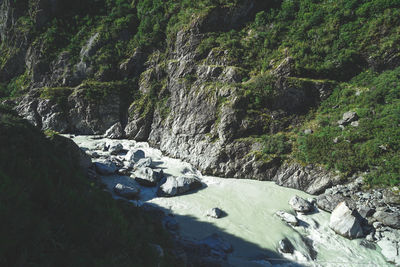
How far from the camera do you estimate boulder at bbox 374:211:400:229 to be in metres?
11.5

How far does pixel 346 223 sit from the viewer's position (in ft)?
38.3

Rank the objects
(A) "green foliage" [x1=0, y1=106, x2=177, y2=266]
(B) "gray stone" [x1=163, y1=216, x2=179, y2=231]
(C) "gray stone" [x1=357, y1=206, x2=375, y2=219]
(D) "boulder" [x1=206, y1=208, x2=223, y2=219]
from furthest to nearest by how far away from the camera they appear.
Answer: (D) "boulder" [x1=206, y1=208, x2=223, y2=219] → (C) "gray stone" [x1=357, y1=206, x2=375, y2=219] → (B) "gray stone" [x1=163, y1=216, x2=179, y2=231] → (A) "green foliage" [x1=0, y1=106, x2=177, y2=266]

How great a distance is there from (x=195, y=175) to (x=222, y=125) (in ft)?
20.0

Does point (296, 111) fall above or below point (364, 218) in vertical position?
above

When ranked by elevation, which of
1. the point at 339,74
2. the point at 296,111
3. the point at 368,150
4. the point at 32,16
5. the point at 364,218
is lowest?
the point at 364,218

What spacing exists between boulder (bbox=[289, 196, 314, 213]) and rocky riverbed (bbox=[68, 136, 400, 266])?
64 mm

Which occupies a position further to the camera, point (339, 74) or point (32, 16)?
point (32, 16)

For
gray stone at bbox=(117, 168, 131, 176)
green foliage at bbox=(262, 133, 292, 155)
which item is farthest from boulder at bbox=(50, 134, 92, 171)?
green foliage at bbox=(262, 133, 292, 155)

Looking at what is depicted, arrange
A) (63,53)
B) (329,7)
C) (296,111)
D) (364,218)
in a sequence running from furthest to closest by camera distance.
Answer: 1. (63,53)
2. (329,7)
3. (296,111)
4. (364,218)

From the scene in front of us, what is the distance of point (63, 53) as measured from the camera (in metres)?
35.8

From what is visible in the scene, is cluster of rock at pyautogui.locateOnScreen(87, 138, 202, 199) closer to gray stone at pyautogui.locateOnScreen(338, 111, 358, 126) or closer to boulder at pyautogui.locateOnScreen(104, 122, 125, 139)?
boulder at pyautogui.locateOnScreen(104, 122, 125, 139)

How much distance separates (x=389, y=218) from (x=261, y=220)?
7287 millimetres

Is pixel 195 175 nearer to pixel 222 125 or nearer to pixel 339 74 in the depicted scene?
pixel 222 125

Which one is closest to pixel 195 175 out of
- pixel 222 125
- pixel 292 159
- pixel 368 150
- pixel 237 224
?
pixel 222 125
